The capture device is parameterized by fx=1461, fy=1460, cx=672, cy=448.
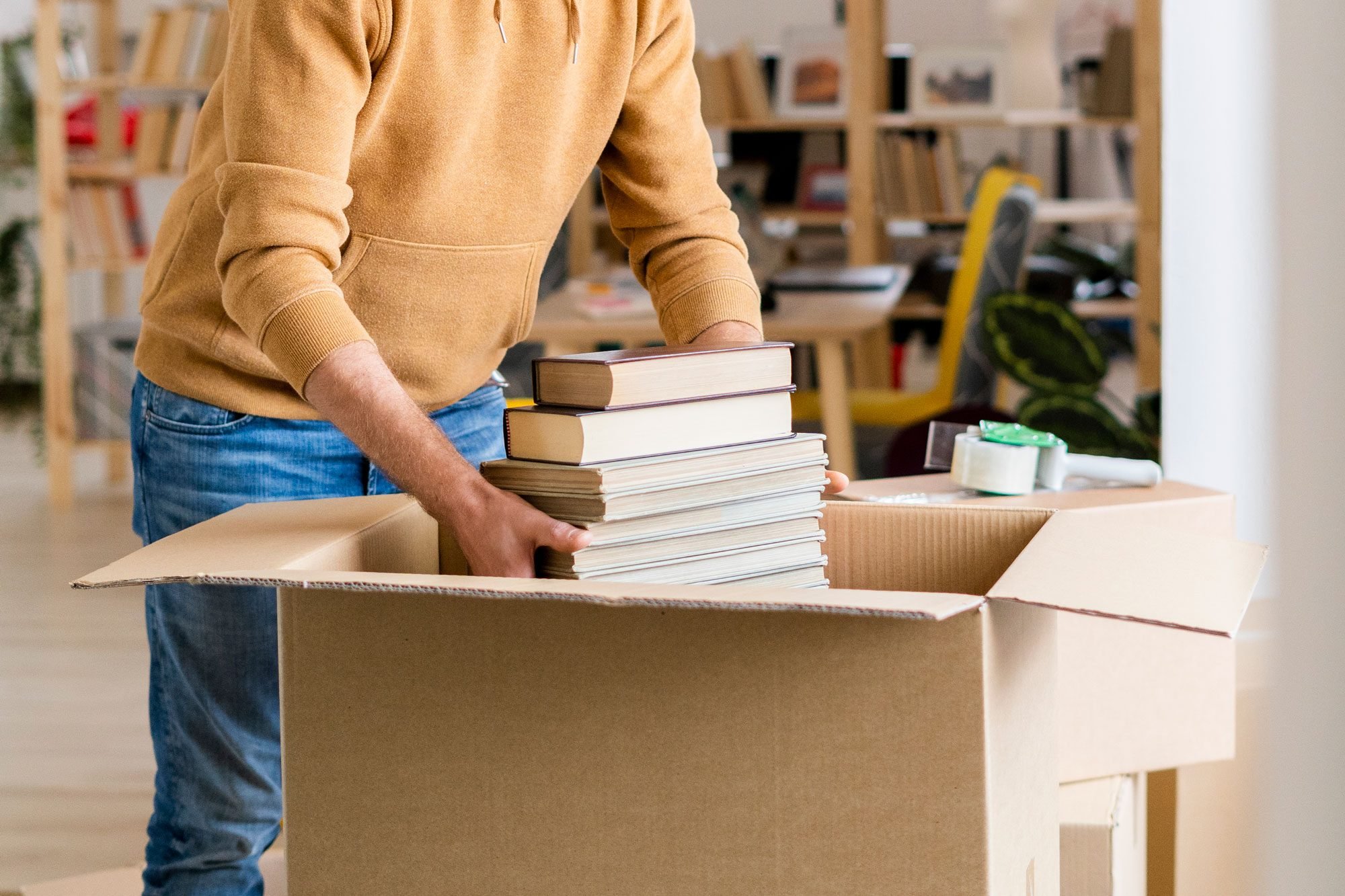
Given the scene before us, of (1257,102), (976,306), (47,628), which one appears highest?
(1257,102)

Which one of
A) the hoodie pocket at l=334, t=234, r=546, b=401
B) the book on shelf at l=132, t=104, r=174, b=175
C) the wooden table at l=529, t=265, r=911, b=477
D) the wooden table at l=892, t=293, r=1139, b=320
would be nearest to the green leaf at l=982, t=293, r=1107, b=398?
the wooden table at l=529, t=265, r=911, b=477

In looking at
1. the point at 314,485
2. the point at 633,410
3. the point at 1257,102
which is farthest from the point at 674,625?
the point at 314,485

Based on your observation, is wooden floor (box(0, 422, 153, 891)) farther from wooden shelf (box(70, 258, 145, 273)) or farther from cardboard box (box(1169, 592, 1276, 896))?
cardboard box (box(1169, 592, 1276, 896))

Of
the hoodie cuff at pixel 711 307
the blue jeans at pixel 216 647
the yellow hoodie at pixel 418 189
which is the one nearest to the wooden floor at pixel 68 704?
the blue jeans at pixel 216 647

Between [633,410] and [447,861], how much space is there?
0.29 m

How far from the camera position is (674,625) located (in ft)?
2.55

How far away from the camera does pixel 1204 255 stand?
2.03 m

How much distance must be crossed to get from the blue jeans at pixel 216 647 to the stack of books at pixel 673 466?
36 cm

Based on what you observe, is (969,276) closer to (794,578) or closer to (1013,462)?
(1013,462)

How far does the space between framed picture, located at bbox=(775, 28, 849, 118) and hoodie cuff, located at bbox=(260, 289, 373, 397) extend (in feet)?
15.2

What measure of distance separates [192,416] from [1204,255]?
1406mm

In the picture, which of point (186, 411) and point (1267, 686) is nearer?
point (1267, 686)

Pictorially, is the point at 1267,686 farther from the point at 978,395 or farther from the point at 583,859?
the point at 978,395

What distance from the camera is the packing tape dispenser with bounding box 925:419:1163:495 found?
139 cm
